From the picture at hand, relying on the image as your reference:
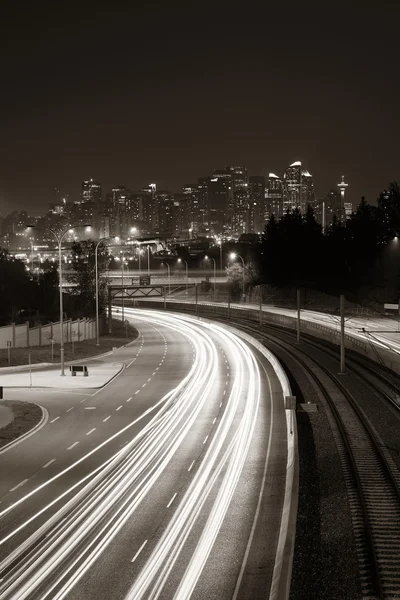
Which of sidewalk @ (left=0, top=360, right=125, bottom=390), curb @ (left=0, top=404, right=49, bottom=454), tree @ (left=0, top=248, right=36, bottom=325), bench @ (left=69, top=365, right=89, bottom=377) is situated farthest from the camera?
tree @ (left=0, top=248, right=36, bottom=325)

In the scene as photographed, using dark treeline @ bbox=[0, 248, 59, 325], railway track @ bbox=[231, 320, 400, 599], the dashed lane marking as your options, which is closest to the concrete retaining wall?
dark treeline @ bbox=[0, 248, 59, 325]

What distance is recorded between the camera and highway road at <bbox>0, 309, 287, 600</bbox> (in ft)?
47.8

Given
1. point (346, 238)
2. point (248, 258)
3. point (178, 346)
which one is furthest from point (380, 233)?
point (178, 346)

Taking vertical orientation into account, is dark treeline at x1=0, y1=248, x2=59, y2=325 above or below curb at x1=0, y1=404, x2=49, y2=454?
above

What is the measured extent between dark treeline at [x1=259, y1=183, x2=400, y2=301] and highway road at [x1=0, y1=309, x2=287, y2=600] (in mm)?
68758

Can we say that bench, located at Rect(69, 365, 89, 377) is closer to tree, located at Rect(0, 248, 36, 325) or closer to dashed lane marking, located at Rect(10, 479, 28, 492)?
dashed lane marking, located at Rect(10, 479, 28, 492)

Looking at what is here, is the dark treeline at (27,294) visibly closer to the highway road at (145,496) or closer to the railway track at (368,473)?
the railway track at (368,473)

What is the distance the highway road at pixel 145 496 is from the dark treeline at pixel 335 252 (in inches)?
2707

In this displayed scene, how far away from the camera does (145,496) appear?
20.2 metres

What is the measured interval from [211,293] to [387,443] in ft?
310

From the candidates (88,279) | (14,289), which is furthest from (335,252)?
(14,289)

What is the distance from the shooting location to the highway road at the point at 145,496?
47.8ft

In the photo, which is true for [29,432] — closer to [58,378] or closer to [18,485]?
[18,485]

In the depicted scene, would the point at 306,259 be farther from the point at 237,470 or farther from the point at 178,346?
the point at 237,470
